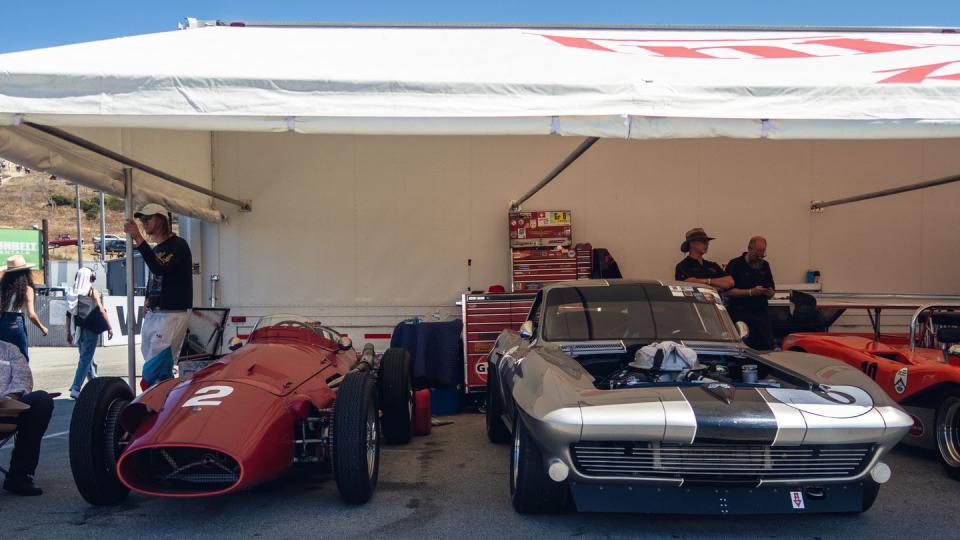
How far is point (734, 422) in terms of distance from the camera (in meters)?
3.59

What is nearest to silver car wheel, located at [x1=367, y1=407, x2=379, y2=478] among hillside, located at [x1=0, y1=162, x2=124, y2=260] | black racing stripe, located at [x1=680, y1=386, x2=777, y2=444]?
black racing stripe, located at [x1=680, y1=386, x2=777, y2=444]

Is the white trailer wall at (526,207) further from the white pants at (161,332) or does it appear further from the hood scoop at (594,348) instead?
the hood scoop at (594,348)

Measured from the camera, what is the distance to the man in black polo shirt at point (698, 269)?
7.86 m

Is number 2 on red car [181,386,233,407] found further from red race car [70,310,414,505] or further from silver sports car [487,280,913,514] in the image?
silver sports car [487,280,913,514]

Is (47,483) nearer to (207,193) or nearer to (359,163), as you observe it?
(207,193)

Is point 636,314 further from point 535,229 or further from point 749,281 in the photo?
point 535,229

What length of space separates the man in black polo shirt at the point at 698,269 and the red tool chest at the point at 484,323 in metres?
1.65

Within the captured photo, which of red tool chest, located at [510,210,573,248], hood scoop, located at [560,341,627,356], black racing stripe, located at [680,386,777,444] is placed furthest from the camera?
red tool chest, located at [510,210,573,248]

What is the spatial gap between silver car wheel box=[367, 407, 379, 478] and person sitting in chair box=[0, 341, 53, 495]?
2.17 m

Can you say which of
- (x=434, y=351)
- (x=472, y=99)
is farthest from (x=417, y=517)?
(x=434, y=351)

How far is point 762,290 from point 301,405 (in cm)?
527

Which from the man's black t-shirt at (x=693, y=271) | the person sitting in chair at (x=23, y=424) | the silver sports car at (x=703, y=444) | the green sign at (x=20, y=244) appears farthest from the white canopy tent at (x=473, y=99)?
Answer: the green sign at (x=20, y=244)

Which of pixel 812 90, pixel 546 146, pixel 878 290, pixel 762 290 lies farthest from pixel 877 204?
pixel 812 90

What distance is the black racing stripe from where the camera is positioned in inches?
141
